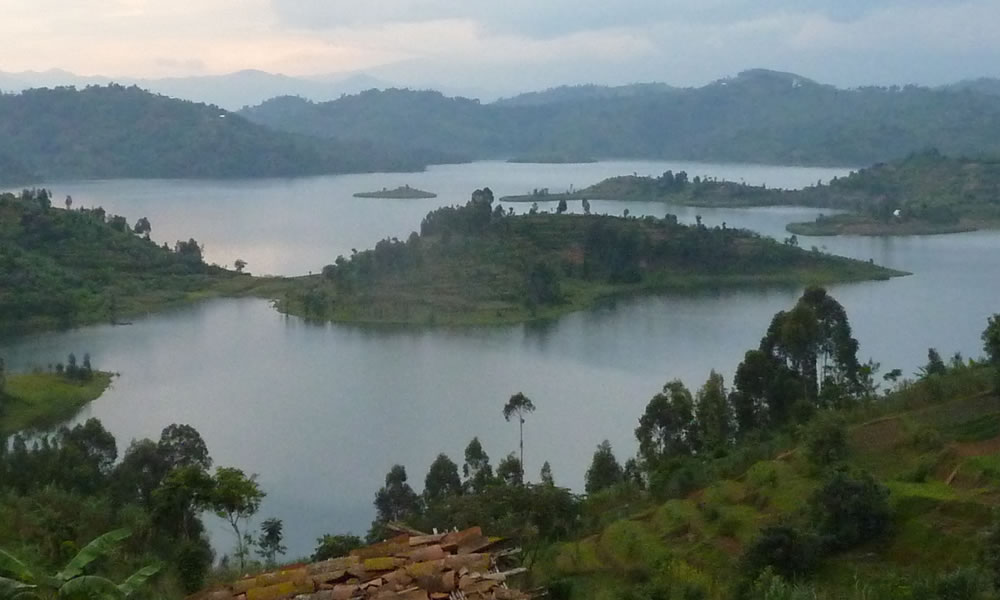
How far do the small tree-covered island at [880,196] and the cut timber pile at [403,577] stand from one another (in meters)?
42.3

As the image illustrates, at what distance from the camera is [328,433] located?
16.8 metres

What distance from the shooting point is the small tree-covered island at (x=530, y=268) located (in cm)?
2841

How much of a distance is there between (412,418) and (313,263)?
71.1ft

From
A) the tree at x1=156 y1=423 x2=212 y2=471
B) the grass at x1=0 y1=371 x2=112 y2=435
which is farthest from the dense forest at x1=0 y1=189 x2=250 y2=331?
the tree at x1=156 y1=423 x2=212 y2=471

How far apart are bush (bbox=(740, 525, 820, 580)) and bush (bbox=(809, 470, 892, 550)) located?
31 centimetres

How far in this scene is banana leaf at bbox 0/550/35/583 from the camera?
386cm

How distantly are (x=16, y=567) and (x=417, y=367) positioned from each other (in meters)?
18.1

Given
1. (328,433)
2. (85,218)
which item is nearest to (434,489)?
(328,433)

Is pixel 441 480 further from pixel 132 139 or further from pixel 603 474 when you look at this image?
pixel 132 139

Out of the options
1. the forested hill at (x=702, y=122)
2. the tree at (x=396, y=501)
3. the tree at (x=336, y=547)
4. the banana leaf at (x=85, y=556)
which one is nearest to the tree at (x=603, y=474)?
the tree at (x=396, y=501)

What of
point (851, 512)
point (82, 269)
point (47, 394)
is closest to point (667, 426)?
point (851, 512)

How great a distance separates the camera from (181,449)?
12.2 m

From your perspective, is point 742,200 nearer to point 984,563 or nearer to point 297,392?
point 297,392

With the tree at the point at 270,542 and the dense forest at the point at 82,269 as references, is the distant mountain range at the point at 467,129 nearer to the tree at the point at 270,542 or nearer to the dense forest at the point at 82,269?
the dense forest at the point at 82,269
